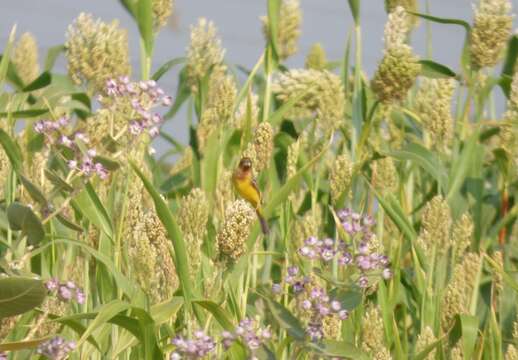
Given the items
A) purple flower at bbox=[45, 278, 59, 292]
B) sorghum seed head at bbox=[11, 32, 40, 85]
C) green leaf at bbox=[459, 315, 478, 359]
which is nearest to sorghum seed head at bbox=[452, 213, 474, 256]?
green leaf at bbox=[459, 315, 478, 359]

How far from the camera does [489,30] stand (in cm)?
254

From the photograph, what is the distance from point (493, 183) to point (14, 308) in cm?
227

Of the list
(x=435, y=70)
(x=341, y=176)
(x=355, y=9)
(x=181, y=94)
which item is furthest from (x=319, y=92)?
(x=181, y=94)

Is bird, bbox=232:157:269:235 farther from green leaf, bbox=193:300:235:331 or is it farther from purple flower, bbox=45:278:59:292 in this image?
purple flower, bbox=45:278:59:292

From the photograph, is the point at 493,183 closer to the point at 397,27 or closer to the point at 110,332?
the point at 397,27

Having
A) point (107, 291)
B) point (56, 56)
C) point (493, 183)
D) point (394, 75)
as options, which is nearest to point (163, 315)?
point (107, 291)

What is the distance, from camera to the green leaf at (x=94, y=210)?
1749mm

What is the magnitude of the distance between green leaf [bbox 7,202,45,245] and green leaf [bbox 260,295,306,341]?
29 centimetres

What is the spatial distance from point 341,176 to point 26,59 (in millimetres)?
1894

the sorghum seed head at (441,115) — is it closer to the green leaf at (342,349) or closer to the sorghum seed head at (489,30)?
the sorghum seed head at (489,30)

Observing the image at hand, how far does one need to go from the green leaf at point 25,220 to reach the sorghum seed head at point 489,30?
4.60 ft

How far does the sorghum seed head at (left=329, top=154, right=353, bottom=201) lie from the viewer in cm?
194

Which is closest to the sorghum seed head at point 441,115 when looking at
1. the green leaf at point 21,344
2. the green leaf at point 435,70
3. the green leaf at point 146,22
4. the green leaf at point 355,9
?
the green leaf at point 435,70

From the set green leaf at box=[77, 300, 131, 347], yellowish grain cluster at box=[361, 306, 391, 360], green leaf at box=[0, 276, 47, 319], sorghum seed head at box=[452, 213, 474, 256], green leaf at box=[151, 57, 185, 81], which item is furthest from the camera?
green leaf at box=[151, 57, 185, 81]
